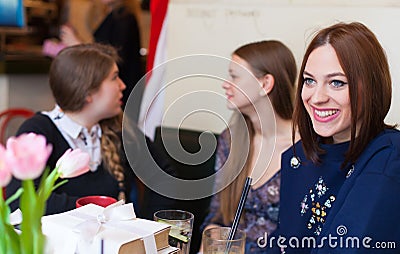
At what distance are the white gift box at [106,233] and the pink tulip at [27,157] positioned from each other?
223 millimetres

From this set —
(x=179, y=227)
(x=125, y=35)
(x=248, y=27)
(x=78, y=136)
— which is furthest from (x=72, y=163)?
(x=125, y=35)

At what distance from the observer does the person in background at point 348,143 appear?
3.42 ft

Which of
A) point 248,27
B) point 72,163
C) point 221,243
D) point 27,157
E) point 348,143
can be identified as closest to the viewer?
point 27,157

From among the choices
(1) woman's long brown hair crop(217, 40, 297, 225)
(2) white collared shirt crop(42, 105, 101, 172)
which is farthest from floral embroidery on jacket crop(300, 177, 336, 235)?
(2) white collared shirt crop(42, 105, 101, 172)

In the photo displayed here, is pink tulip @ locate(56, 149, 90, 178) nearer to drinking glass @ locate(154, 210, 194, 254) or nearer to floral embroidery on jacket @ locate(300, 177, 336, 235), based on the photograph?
drinking glass @ locate(154, 210, 194, 254)

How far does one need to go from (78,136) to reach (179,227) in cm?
75

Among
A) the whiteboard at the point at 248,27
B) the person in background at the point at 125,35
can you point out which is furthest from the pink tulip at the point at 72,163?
the person in background at the point at 125,35

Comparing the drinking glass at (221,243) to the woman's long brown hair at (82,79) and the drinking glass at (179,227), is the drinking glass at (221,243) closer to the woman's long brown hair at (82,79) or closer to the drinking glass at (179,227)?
the drinking glass at (179,227)

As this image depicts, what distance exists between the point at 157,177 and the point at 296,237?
38cm

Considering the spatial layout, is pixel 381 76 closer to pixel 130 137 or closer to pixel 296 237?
pixel 296 237

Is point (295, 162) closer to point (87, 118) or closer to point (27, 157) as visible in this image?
point (87, 118)

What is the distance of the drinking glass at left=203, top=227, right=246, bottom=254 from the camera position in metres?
0.98

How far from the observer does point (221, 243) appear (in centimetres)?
98

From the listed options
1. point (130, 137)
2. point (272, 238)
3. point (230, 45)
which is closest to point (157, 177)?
point (130, 137)
